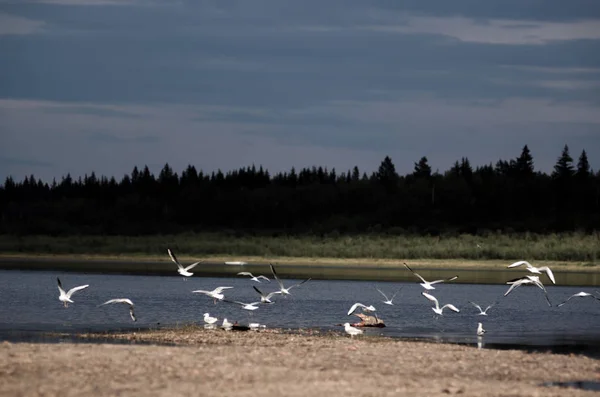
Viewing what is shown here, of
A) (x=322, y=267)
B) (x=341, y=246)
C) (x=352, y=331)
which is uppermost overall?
(x=341, y=246)

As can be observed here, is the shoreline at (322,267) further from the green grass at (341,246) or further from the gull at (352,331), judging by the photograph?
the gull at (352,331)

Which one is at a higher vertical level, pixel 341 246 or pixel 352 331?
pixel 341 246

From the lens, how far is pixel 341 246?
341 ft

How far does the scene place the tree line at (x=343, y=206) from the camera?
132 m

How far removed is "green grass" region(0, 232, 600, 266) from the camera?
93.1 metres

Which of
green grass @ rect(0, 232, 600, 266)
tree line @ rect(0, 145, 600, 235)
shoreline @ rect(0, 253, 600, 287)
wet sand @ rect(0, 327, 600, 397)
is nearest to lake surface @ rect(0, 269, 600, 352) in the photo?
wet sand @ rect(0, 327, 600, 397)

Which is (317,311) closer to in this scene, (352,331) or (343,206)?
(352,331)

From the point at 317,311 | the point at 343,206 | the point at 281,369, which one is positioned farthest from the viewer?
the point at 343,206

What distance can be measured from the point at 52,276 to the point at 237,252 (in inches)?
1300

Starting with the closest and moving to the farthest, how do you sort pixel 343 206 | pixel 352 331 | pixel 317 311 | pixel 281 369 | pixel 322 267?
pixel 281 369 → pixel 352 331 → pixel 317 311 → pixel 322 267 → pixel 343 206

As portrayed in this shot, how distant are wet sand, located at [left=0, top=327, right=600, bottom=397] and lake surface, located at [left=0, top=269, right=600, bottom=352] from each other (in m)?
4.60

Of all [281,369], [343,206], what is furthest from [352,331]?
[343,206]

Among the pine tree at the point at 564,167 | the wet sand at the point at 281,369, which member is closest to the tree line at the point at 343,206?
the pine tree at the point at 564,167

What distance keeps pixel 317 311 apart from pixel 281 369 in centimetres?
2197
